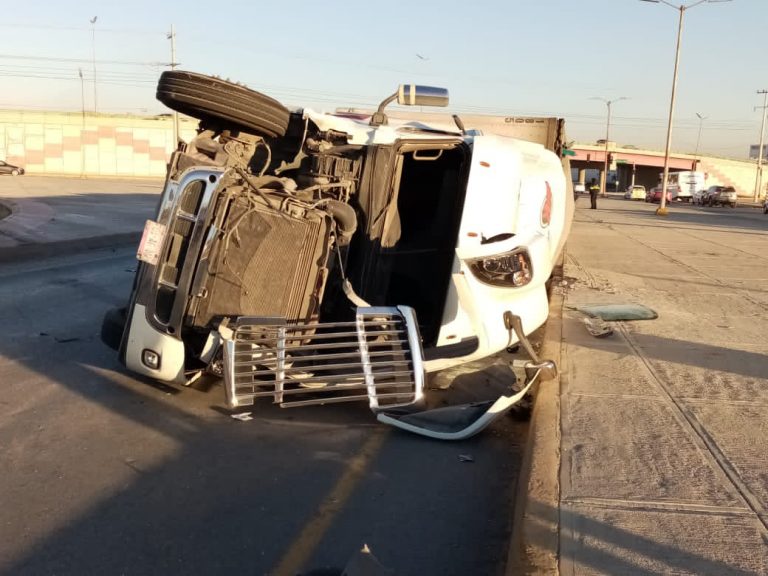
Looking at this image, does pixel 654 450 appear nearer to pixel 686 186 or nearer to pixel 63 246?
pixel 63 246

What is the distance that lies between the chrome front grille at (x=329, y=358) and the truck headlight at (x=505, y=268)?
70 centimetres

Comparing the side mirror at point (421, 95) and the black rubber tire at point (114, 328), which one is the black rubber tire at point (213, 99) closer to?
the side mirror at point (421, 95)

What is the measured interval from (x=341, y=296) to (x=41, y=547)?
305 cm

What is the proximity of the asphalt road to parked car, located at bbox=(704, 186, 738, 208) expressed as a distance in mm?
59057

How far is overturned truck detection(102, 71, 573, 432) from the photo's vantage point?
516 centimetres

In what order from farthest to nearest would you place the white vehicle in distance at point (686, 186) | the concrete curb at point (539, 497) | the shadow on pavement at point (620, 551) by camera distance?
the white vehicle in distance at point (686, 186) < the concrete curb at point (539, 497) < the shadow on pavement at point (620, 551)

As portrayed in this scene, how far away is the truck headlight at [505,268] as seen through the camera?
5.60 m

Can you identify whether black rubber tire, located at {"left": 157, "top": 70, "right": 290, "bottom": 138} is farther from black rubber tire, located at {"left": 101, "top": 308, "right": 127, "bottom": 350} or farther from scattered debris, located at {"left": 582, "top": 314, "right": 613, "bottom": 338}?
scattered debris, located at {"left": 582, "top": 314, "right": 613, "bottom": 338}

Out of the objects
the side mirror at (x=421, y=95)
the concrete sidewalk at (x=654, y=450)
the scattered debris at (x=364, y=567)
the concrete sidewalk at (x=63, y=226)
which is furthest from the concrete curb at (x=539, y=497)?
the concrete sidewalk at (x=63, y=226)

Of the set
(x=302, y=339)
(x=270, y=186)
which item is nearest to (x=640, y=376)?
(x=302, y=339)

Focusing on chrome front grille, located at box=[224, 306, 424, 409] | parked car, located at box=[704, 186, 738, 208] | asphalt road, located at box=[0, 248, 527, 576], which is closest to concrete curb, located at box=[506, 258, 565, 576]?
asphalt road, located at box=[0, 248, 527, 576]

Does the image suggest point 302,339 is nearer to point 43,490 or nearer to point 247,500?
point 247,500

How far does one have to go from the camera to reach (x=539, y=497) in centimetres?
378

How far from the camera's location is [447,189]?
7.07m
